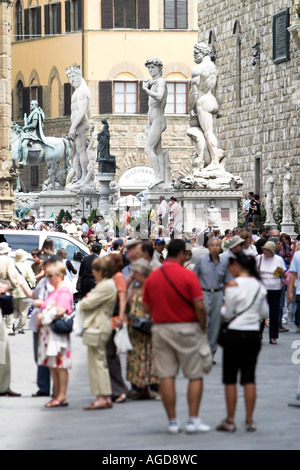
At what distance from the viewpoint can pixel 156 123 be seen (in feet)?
111

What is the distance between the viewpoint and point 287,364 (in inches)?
658

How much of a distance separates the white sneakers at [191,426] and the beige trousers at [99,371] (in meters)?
1.68

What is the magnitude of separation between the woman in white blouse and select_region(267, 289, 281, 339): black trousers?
7321 millimetres

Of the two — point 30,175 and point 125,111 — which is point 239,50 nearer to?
point 125,111

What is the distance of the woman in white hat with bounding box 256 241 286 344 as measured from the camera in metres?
19.2

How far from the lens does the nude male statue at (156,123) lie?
33.6 meters

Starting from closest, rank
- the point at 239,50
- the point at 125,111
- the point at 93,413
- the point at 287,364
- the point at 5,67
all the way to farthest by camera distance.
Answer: the point at 93,413
the point at 287,364
the point at 5,67
the point at 239,50
the point at 125,111

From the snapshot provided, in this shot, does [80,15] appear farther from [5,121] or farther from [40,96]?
[5,121]

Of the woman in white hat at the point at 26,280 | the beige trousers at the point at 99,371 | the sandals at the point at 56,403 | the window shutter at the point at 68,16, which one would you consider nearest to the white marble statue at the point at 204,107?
the woman in white hat at the point at 26,280

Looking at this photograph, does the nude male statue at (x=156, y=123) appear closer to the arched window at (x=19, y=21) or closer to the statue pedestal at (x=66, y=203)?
the statue pedestal at (x=66, y=203)

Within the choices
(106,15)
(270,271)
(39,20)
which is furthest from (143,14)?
(270,271)

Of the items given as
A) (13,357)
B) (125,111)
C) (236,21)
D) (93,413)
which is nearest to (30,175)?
(125,111)

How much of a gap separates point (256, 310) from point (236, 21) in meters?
35.4

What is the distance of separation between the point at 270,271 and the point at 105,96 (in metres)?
49.3
